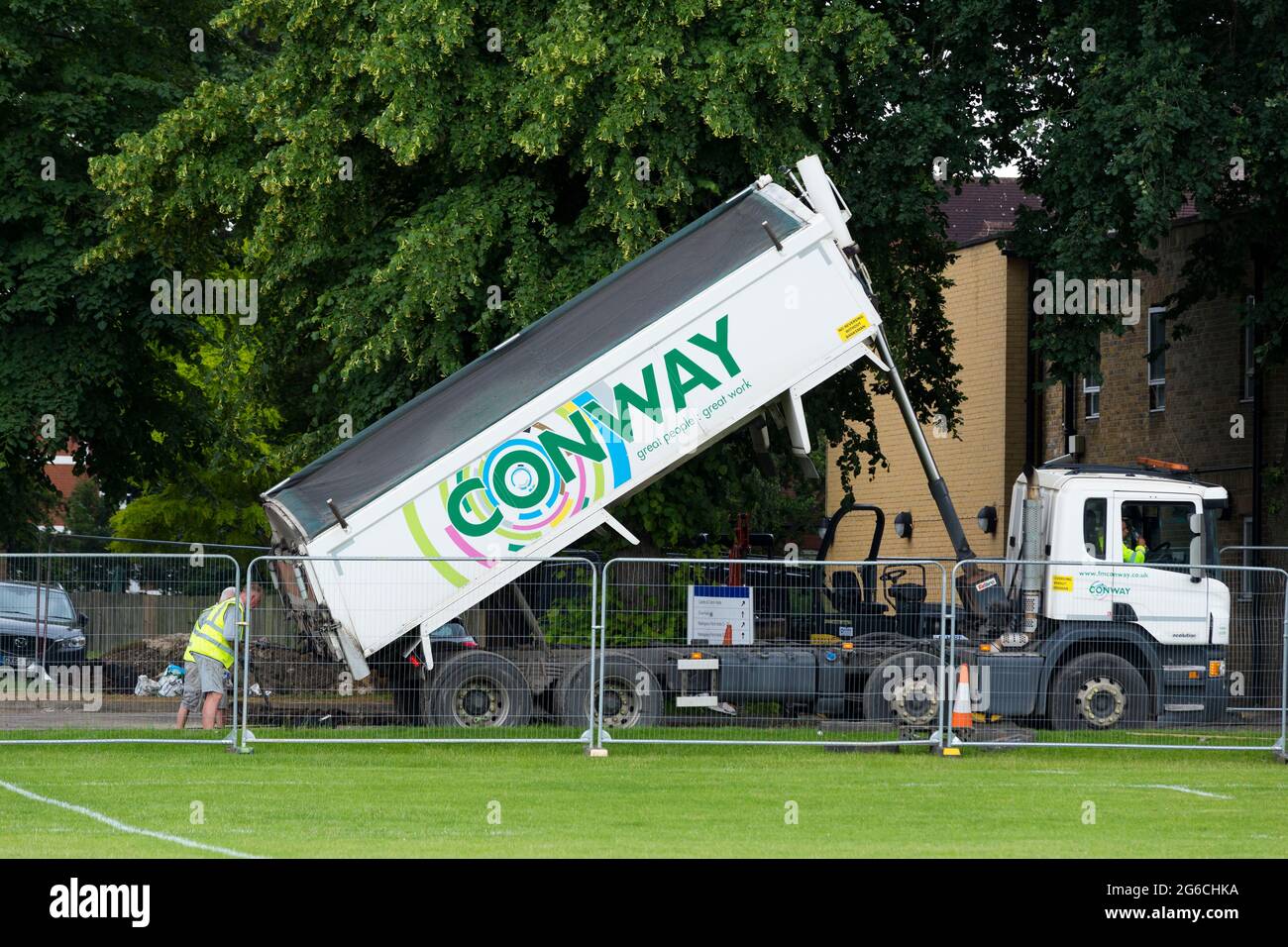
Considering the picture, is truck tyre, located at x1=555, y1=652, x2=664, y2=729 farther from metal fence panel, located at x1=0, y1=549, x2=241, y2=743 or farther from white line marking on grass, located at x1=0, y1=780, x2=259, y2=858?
white line marking on grass, located at x1=0, y1=780, x2=259, y2=858

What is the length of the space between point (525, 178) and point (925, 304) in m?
6.40

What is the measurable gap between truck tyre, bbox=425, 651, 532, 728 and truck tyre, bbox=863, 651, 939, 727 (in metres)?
3.16

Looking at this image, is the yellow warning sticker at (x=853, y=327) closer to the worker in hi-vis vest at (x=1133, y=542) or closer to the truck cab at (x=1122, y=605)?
the truck cab at (x=1122, y=605)

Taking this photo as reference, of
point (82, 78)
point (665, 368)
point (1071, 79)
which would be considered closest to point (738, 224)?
point (665, 368)

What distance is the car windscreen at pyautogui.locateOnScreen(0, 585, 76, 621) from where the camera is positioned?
17125 mm

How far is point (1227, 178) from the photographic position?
23.2 metres

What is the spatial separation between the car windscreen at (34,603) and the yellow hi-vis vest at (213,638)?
1207 millimetres

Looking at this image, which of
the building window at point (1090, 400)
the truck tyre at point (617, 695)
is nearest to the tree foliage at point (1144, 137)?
the truck tyre at point (617, 695)

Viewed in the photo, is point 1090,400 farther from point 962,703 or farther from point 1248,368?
point 962,703

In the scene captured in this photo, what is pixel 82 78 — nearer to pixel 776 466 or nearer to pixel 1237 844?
pixel 776 466

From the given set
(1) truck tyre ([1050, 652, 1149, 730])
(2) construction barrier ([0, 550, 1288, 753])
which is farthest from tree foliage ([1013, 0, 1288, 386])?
(1) truck tyre ([1050, 652, 1149, 730])

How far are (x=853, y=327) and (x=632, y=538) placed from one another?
10.1ft

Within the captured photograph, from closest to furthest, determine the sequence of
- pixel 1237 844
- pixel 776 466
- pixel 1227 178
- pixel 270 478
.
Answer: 1. pixel 1237 844
2. pixel 776 466
3. pixel 1227 178
4. pixel 270 478

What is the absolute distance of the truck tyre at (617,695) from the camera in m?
16.5
